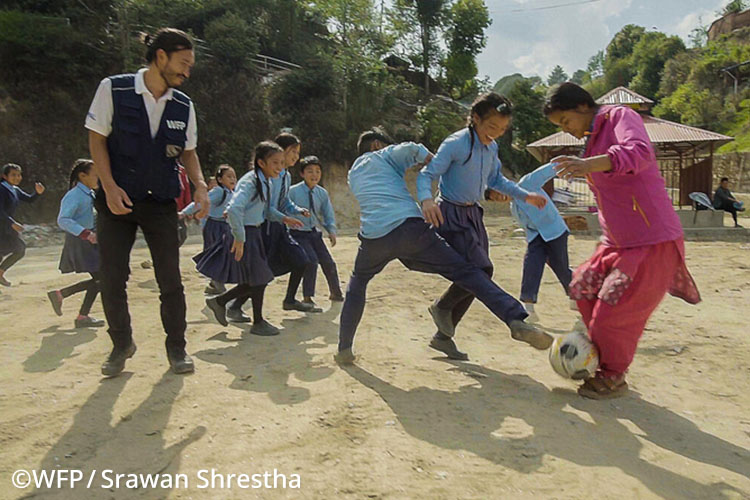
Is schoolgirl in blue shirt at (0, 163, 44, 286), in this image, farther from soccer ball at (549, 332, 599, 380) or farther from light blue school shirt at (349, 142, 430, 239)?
soccer ball at (549, 332, 599, 380)

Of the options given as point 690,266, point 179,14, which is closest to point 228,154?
point 179,14

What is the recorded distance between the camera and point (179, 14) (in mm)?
27172

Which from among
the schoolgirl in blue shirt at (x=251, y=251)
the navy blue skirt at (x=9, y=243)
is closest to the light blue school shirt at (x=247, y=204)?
the schoolgirl in blue shirt at (x=251, y=251)

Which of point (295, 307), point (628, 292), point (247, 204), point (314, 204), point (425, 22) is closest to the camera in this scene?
point (628, 292)

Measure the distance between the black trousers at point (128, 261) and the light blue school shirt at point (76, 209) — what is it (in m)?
1.86

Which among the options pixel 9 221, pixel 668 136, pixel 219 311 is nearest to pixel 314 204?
pixel 219 311

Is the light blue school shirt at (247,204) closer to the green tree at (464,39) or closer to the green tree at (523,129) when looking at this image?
the green tree at (523,129)

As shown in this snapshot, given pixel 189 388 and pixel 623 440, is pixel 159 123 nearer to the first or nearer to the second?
pixel 189 388

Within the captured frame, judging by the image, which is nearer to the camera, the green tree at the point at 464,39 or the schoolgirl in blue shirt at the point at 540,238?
the schoolgirl in blue shirt at the point at 540,238

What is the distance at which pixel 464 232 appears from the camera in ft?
12.4

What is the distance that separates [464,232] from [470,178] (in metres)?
0.34

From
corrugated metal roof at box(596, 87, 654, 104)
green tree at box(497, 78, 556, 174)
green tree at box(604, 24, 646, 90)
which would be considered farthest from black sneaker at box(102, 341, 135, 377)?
green tree at box(604, 24, 646, 90)

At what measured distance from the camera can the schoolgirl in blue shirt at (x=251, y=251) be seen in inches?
190

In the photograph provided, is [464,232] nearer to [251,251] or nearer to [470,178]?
[470,178]
